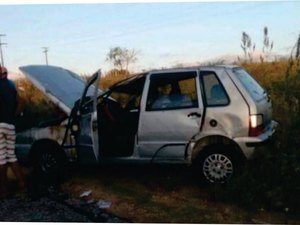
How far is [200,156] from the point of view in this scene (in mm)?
6508

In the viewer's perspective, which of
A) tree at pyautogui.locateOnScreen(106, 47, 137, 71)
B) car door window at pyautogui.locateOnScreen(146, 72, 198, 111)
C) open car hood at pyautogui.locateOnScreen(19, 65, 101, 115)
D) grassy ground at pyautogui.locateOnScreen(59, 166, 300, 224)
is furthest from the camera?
open car hood at pyautogui.locateOnScreen(19, 65, 101, 115)

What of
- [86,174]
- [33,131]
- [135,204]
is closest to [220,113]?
[135,204]

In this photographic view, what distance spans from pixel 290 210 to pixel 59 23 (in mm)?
3090

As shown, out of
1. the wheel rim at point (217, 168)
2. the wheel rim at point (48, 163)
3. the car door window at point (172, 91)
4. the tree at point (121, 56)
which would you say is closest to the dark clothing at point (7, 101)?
the wheel rim at point (48, 163)

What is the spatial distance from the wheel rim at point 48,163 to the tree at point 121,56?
153 cm

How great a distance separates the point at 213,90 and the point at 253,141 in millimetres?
691

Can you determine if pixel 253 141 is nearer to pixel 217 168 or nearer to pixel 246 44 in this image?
pixel 217 168

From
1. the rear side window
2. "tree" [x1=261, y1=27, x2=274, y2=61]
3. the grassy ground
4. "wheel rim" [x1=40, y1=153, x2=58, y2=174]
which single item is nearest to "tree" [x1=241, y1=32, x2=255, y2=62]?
"tree" [x1=261, y1=27, x2=274, y2=61]

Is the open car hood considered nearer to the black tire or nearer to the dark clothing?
the dark clothing

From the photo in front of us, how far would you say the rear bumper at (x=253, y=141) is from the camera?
249 inches

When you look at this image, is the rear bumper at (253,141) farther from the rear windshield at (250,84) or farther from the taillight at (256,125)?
the rear windshield at (250,84)

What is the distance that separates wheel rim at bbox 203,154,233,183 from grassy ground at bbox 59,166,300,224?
112 millimetres

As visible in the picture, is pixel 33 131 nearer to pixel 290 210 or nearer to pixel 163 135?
pixel 163 135

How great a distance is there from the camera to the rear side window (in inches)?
253
